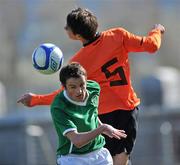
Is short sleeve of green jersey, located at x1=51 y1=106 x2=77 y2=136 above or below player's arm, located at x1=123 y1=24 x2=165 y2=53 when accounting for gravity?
below

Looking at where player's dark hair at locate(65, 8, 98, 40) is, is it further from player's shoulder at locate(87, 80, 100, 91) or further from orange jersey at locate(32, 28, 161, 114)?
player's shoulder at locate(87, 80, 100, 91)

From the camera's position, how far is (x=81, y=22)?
362 inches

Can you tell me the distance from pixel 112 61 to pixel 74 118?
109cm

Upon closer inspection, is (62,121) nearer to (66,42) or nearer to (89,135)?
(89,135)

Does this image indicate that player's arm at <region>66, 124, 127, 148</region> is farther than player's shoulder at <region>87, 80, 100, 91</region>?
No

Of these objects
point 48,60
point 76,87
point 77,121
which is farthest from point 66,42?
point 76,87

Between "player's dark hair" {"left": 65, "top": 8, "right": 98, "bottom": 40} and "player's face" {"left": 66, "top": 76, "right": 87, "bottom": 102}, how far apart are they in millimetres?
923

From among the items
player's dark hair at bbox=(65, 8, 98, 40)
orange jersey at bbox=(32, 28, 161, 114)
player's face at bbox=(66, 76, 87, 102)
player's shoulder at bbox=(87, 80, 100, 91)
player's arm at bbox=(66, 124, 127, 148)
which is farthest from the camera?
orange jersey at bbox=(32, 28, 161, 114)

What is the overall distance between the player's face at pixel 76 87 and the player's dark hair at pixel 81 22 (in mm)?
923

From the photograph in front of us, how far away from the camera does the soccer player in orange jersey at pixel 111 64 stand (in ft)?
30.5

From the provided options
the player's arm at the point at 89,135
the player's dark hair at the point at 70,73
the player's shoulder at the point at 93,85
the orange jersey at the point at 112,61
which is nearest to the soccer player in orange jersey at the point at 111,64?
the orange jersey at the point at 112,61

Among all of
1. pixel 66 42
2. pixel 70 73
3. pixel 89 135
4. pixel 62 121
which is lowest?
pixel 89 135

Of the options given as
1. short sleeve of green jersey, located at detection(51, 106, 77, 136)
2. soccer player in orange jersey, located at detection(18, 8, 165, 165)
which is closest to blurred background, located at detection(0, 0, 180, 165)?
soccer player in orange jersey, located at detection(18, 8, 165, 165)

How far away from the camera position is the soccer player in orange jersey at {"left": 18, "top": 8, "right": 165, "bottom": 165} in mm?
9281
